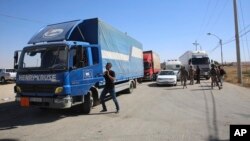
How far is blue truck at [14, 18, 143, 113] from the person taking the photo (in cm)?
1002

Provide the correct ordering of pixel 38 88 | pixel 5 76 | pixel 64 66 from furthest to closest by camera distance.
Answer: pixel 5 76, pixel 38 88, pixel 64 66

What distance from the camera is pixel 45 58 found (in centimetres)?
1053

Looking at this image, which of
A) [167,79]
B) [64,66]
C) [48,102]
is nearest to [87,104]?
[48,102]

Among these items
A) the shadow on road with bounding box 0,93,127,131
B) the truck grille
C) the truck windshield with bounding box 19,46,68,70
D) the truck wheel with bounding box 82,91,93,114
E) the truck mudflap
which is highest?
the truck windshield with bounding box 19,46,68,70

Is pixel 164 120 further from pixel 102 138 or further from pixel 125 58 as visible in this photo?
pixel 125 58

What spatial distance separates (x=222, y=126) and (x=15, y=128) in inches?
239

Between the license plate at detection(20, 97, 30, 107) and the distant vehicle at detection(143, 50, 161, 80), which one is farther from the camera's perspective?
the distant vehicle at detection(143, 50, 161, 80)

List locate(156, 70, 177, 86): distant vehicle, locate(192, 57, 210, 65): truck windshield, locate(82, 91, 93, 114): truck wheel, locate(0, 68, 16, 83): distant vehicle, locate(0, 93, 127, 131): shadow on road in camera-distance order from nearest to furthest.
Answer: locate(0, 93, 127, 131): shadow on road → locate(82, 91, 93, 114): truck wheel → locate(156, 70, 177, 86): distant vehicle → locate(192, 57, 210, 65): truck windshield → locate(0, 68, 16, 83): distant vehicle

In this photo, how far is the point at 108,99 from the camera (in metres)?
16.1

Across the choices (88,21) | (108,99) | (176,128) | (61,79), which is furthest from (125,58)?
(176,128)

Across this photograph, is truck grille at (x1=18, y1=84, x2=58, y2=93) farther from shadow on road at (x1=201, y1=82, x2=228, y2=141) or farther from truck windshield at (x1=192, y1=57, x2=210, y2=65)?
truck windshield at (x1=192, y1=57, x2=210, y2=65)

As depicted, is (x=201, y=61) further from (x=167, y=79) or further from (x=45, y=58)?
(x=45, y=58)

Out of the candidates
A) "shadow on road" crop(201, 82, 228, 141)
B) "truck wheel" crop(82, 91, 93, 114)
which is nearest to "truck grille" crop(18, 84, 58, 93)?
"truck wheel" crop(82, 91, 93, 114)

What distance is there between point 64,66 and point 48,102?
1300 mm
